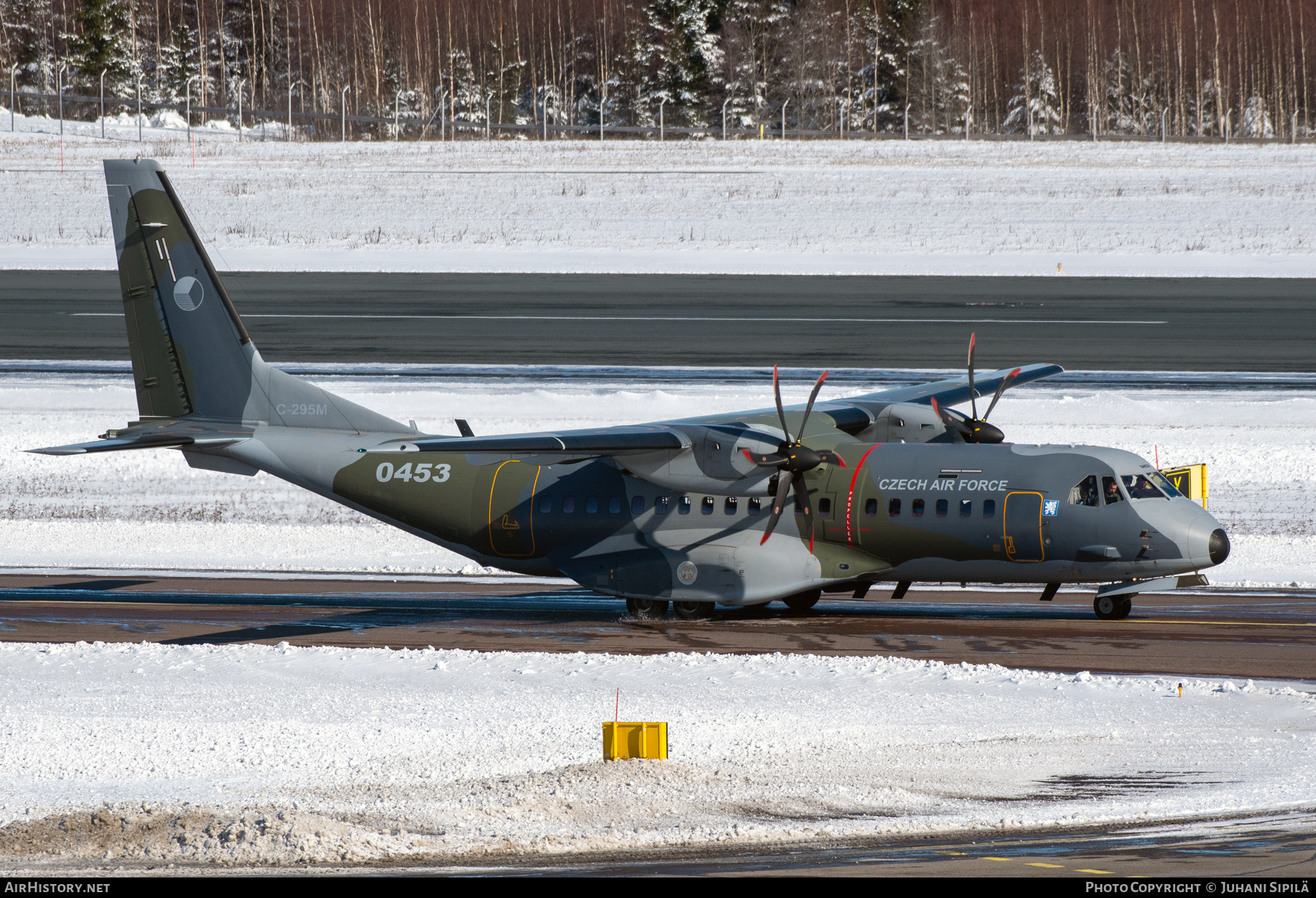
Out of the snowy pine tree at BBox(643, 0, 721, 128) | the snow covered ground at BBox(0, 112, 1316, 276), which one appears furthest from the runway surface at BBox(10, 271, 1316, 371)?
the snowy pine tree at BBox(643, 0, 721, 128)

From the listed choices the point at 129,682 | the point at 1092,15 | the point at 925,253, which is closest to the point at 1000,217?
the point at 925,253

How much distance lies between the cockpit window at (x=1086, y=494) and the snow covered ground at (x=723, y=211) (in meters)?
33.7

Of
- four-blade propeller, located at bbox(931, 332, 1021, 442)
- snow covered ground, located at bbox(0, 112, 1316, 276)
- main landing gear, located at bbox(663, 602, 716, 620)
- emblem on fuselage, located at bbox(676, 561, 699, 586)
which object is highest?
snow covered ground, located at bbox(0, 112, 1316, 276)

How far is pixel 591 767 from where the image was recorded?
42.2 ft

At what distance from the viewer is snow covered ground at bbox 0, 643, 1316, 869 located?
11.1 meters

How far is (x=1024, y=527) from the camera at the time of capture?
20.8 metres

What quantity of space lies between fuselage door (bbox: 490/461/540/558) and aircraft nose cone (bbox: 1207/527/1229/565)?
10450 mm

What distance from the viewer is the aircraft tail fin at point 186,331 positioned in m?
25.1

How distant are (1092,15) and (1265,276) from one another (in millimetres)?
79680

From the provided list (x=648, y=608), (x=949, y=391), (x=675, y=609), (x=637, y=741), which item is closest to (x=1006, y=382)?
(x=949, y=391)

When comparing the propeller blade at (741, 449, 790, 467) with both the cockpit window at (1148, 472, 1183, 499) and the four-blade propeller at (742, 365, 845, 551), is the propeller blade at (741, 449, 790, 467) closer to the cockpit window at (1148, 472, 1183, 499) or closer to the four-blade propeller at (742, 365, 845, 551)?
the four-blade propeller at (742, 365, 845, 551)

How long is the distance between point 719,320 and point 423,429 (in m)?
13.5

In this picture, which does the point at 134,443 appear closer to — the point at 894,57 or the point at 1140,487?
the point at 1140,487

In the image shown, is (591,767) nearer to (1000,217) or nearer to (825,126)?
(1000,217)
